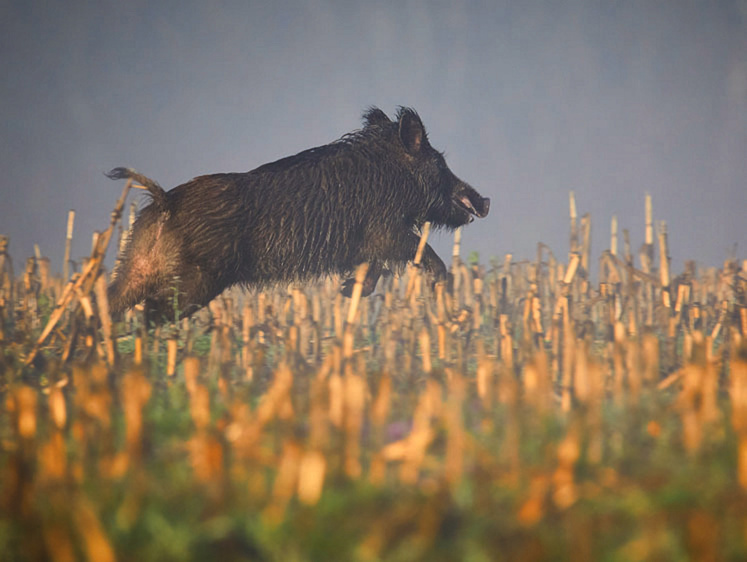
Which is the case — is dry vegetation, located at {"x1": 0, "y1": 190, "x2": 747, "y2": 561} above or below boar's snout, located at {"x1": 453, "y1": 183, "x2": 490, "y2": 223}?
below

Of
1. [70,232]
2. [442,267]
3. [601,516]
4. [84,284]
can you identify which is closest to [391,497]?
[601,516]

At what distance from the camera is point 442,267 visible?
6684mm

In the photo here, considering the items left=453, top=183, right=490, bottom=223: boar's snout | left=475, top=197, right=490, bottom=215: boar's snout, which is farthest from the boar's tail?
left=475, top=197, right=490, bottom=215: boar's snout

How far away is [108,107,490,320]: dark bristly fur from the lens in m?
5.54

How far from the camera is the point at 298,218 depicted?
595 centimetres

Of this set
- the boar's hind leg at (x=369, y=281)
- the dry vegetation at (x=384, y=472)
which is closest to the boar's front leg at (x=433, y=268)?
the boar's hind leg at (x=369, y=281)

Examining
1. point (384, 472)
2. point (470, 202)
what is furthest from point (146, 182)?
point (384, 472)

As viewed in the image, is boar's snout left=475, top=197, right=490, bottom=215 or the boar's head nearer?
the boar's head

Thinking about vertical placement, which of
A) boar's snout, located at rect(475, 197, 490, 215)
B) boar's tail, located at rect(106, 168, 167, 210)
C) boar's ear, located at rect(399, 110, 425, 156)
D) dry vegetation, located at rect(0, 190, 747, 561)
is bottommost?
dry vegetation, located at rect(0, 190, 747, 561)

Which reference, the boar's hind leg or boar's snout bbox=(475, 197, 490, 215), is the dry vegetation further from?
boar's snout bbox=(475, 197, 490, 215)

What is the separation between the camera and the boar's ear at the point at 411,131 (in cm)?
667

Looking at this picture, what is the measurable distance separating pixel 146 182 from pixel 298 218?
1259mm

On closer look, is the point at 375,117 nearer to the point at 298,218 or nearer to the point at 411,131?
the point at 411,131

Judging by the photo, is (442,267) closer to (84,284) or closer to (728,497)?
(84,284)
